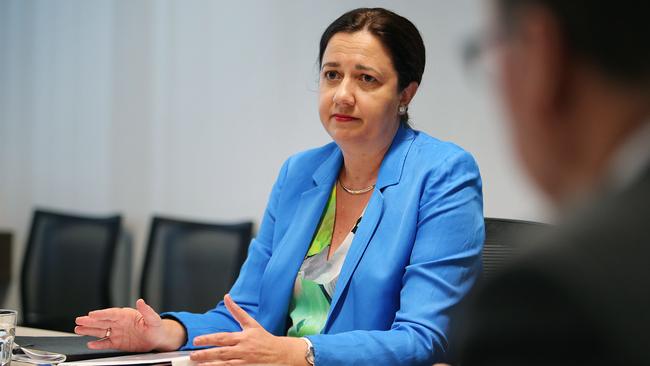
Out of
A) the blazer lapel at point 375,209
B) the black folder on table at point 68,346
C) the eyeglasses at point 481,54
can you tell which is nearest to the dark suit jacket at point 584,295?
the eyeglasses at point 481,54

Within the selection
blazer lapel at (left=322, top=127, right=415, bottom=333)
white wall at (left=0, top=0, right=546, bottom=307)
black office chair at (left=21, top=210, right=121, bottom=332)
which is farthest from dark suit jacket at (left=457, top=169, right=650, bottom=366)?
black office chair at (left=21, top=210, right=121, bottom=332)

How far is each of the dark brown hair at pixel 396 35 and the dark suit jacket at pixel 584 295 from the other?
5.49 ft

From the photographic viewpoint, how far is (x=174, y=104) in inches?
169

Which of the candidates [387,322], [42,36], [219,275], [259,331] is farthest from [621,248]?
[42,36]

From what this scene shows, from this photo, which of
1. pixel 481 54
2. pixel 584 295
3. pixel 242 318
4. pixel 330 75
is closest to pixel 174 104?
pixel 330 75

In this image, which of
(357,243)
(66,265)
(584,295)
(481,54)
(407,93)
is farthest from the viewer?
(66,265)

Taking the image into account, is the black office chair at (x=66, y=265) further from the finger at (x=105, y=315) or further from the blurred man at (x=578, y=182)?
the blurred man at (x=578, y=182)

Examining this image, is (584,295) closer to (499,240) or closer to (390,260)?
(390,260)

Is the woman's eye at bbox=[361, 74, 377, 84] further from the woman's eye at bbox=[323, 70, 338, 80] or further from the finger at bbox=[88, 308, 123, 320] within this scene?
the finger at bbox=[88, 308, 123, 320]

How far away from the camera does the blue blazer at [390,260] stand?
5.91ft

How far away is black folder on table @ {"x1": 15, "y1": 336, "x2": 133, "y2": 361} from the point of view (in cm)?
172

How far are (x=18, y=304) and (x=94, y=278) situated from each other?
32.7 inches

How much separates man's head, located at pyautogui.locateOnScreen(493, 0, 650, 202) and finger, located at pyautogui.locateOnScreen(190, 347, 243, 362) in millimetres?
1179

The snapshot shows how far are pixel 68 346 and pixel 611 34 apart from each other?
158cm
